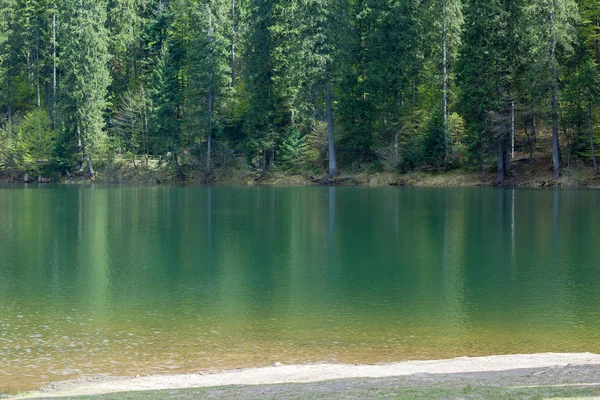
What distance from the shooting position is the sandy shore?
877 centimetres

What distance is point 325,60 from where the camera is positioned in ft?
198

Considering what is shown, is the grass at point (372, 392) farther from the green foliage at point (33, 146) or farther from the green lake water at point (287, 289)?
the green foliage at point (33, 146)

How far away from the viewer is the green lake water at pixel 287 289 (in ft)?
39.6

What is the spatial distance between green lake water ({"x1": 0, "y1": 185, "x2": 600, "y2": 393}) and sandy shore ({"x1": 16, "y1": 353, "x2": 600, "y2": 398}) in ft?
3.48

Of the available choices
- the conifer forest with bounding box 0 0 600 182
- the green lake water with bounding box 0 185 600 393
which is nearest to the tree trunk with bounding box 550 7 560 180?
the conifer forest with bounding box 0 0 600 182

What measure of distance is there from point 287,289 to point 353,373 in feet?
25.4

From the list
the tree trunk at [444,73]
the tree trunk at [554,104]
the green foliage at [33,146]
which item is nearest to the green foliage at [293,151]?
the tree trunk at [444,73]

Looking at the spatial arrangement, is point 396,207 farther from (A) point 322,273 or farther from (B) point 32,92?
(B) point 32,92

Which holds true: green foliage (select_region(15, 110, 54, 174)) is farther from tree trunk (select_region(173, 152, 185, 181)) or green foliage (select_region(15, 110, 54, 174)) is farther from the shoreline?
tree trunk (select_region(173, 152, 185, 181))

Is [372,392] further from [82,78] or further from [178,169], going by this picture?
[82,78]

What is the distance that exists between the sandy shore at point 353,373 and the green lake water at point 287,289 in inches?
41.8

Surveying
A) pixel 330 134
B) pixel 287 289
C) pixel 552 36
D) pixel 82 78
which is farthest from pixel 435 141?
pixel 287 289

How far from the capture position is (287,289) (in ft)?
56.3

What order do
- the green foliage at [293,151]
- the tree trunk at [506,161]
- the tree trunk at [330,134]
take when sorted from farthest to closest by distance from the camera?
the green foliage at [293,151] → the tree trunk at [330,134] → the tree trunk at [506,161]
